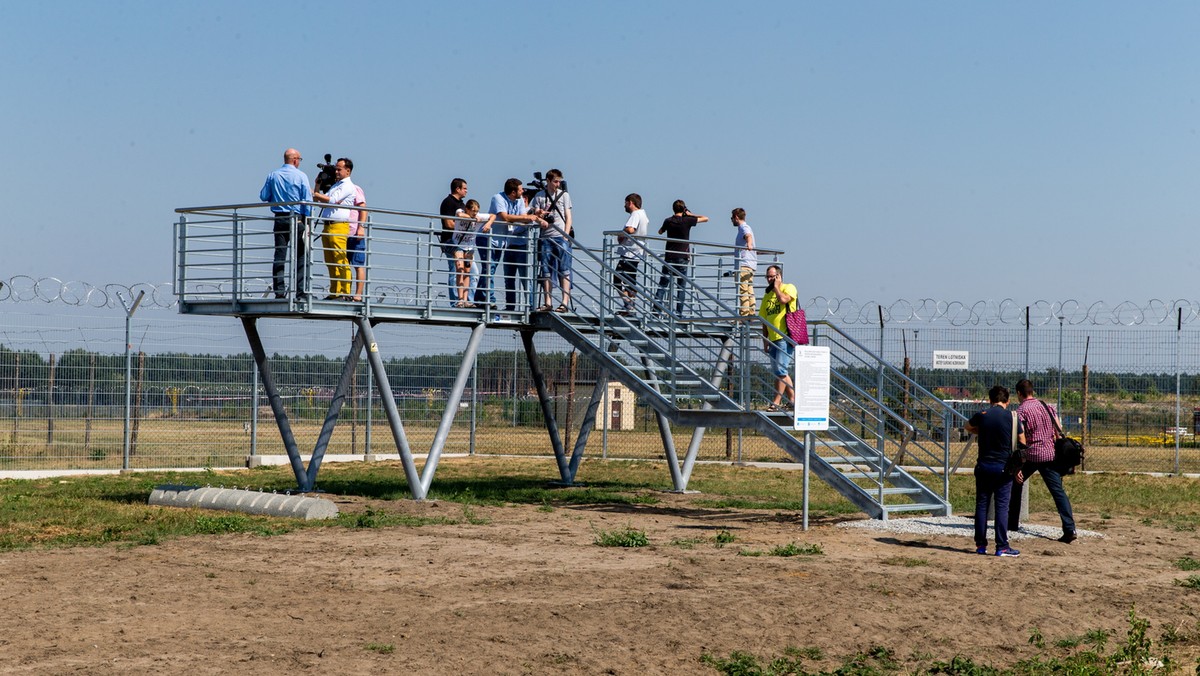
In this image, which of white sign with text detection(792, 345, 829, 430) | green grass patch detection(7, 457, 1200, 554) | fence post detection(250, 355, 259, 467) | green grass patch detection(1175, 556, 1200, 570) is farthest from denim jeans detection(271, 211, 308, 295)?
green grass patch detection(1175, 556, 1200, 570)

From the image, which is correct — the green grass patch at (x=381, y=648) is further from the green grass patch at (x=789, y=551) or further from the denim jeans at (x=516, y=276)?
the denim jeans at (x=516, y=276)

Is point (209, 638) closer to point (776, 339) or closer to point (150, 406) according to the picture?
point (776, 339)

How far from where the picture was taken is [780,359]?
55.2 feet

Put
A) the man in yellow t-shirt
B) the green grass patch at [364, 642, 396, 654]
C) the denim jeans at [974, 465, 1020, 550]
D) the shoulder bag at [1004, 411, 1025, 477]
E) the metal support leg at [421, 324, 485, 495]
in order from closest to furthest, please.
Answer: the green grass patch at [364, 642, 396, 654] < the denim jeans at [974, 465, 1020, 550] < the shoulder bag at [1004, 411, 1025, 477] < the man in yellow t-shirt < the metal support leg at [421, 324, 485, 495]

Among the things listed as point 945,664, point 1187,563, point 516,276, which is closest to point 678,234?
point 516,276

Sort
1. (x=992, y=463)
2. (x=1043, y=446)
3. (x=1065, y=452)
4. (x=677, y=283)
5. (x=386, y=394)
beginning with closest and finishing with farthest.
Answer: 1. (x=992, y=463)
2. (x=1043, y=446)
3. (x=1065, y=452)
4. (x=386, y=394)
5. (x=677, y=283)

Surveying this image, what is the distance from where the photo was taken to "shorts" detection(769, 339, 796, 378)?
54.2 ft

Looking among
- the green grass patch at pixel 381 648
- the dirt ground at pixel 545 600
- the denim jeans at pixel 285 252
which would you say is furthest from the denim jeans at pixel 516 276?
the green grass patch at pixel 381 648

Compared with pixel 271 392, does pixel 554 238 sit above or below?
above

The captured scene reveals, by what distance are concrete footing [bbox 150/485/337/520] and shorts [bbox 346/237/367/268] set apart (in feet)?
9.41

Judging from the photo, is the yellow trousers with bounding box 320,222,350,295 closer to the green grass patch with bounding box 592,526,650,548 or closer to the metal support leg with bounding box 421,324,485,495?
the metal support leg with bounding box 421,324,485,495

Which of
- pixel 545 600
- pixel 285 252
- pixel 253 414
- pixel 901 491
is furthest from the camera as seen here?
pixel 253 414

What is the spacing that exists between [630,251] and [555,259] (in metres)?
0.98

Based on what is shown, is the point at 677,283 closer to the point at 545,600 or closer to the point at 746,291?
the point at 746,291
